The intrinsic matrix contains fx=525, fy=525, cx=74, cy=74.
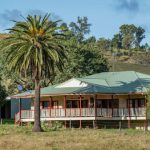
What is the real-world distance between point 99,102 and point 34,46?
15612 millimetres

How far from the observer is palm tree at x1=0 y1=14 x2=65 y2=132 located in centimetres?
4875

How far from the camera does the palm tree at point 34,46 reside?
48750mm

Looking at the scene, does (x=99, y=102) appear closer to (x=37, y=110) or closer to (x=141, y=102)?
(x=141, y=102)

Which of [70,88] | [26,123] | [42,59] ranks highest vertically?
[42,59]

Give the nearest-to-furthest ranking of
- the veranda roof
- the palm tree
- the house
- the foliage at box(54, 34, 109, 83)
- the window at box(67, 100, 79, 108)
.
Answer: the palm tree, the house, the veranda roof, the window at box(67, 100, 79, 108), the foliage at box(54, 34, 109, 83)

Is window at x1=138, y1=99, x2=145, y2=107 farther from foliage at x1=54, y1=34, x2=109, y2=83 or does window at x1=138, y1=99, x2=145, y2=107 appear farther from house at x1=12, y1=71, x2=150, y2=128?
foliage at x1=54, y1=34, x2=109, y2=83

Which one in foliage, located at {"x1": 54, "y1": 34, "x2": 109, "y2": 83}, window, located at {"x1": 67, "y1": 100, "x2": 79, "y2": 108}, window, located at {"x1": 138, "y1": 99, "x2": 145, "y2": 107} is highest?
foliage, located at {"x1": 54, "y1": 34, "x2": 109, "y2": 83}

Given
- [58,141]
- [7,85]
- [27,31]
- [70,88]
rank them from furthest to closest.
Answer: [7,85], [70,88], [27,31], [58,141]

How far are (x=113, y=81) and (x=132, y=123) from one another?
21.0 feet

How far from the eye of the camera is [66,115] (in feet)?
192

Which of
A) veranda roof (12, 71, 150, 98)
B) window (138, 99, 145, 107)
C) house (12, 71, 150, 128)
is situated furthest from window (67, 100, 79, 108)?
window (138, 99, 145, 107)

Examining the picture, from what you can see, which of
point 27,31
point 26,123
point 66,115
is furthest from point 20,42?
point 26,123

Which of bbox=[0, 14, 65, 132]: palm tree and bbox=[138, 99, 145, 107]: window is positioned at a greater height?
bbox=[0, 14, 65, 132]: palm tree

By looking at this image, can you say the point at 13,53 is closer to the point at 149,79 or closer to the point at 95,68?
the point at 149,79
